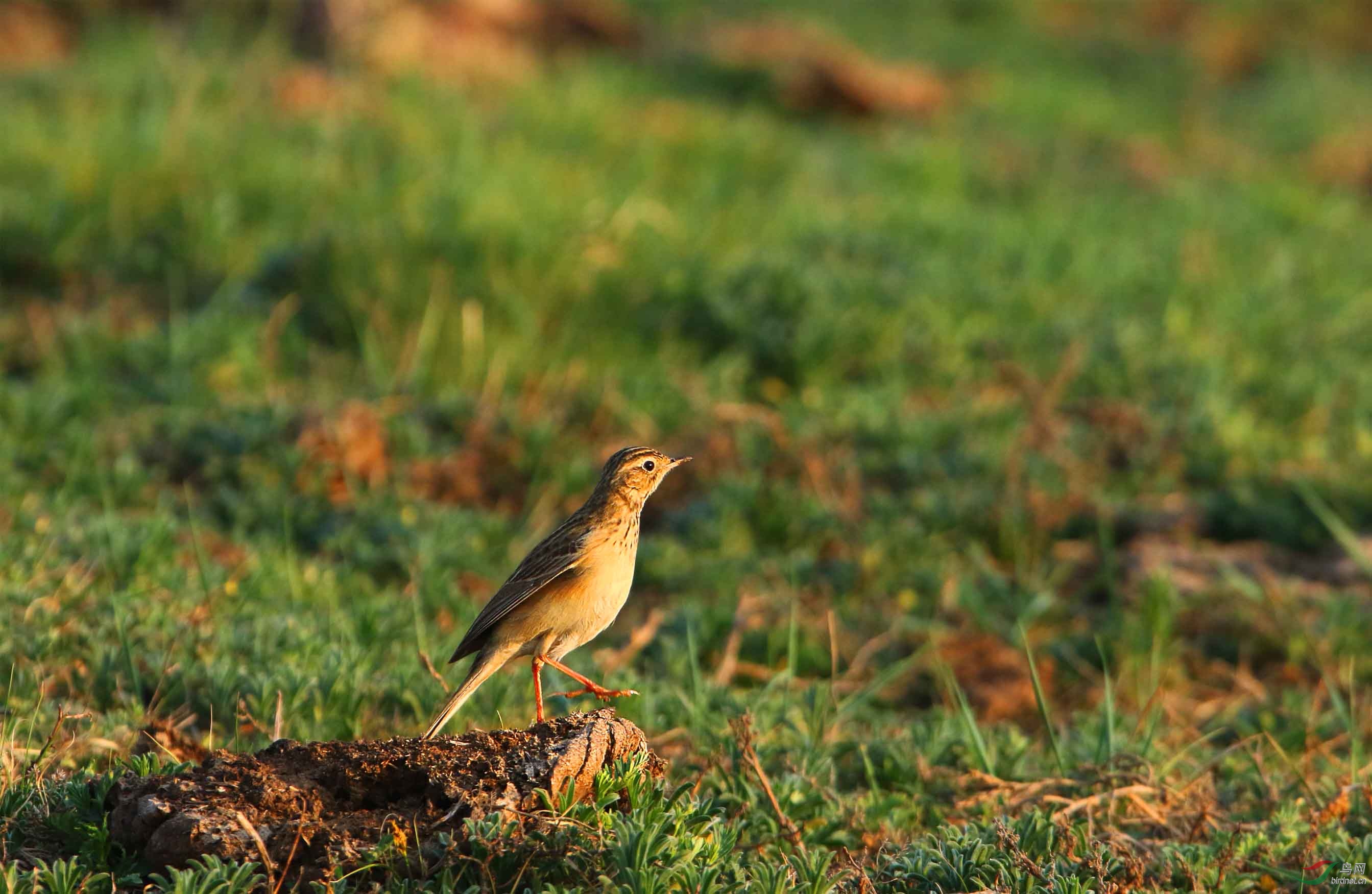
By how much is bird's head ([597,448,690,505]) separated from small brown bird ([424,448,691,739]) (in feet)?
0.39

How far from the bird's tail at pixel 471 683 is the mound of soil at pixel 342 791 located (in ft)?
1.31

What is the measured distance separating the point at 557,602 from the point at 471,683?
35cm

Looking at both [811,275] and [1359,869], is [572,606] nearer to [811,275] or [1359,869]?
[1359,869]

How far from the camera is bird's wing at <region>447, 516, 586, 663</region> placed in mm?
4266

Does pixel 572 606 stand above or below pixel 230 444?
above

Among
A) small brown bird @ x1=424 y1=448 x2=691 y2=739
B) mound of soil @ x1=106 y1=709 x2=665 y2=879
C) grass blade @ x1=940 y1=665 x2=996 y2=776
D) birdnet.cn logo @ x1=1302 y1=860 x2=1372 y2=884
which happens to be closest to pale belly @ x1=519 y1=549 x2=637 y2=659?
small brown bird @ x1=424 y1=448 x2=691 y2=739

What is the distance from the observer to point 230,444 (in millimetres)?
7250

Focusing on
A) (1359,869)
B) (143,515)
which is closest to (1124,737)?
(1359,869)

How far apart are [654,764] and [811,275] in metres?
6.01

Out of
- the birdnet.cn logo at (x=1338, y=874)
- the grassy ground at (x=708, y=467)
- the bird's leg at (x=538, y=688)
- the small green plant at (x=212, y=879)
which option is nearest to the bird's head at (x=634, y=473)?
the bird's leg at (x=538, y=688)

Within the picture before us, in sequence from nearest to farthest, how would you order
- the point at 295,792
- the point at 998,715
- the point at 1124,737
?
1. the point at 295,792
2. the point at 1124,737
3. the point at 998,715

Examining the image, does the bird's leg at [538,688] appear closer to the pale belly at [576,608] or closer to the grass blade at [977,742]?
the pale belly at [576,608]

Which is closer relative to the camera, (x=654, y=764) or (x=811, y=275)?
(x=654, y=764)

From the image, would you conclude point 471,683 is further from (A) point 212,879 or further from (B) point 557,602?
(A) point 212,879
